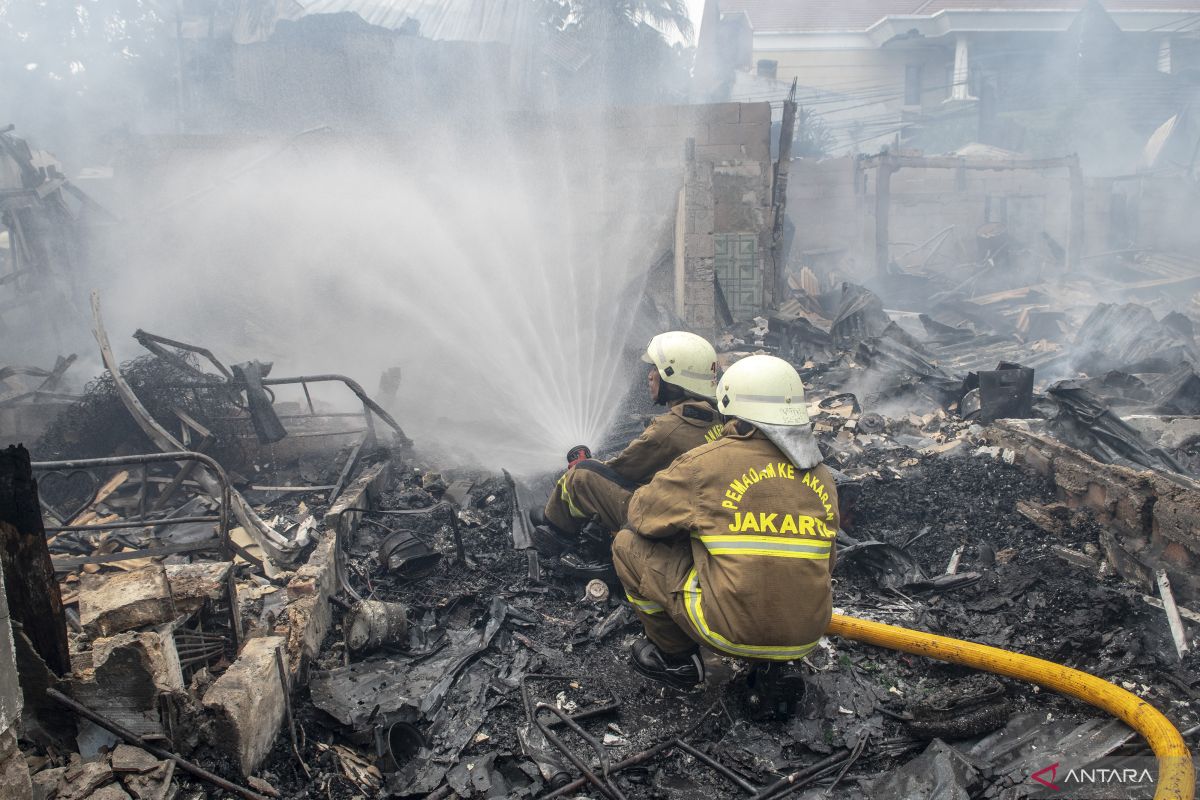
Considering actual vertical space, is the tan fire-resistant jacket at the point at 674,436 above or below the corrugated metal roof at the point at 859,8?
below

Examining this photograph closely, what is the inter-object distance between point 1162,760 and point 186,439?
7841 mm

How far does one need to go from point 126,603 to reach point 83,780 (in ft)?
2.65

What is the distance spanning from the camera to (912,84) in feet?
133

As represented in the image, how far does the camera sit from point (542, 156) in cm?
1644

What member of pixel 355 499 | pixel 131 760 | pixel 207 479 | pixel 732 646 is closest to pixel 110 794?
pixel 131 760

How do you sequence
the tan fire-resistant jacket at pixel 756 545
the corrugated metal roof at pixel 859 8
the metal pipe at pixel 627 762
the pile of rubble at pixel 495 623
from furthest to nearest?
the corrugated metal roof at pixel 859 8 < the tan fire-resistant jacket at pixel 756 545 < the metal pipe at pixel 627 762 < the pile of rubble at pixel 495 623

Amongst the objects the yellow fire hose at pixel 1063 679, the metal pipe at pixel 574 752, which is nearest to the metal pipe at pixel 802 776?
the metal pipe at pixel 574 752

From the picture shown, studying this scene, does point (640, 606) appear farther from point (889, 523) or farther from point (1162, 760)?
point (889, 523)

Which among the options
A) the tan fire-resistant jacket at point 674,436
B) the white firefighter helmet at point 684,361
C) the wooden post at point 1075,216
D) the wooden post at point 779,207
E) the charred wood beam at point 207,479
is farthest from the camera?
the wooden post at point 1075,216

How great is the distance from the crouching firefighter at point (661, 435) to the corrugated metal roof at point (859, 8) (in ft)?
133

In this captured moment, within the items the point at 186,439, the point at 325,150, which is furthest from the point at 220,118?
the point at 186,439

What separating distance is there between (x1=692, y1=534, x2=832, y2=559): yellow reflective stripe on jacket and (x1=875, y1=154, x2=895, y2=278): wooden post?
22.2 meters

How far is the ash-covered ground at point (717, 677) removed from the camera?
150 inches

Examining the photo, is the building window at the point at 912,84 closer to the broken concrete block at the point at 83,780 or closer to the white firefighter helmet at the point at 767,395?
the white firefighter helmet at the point at 767,395
